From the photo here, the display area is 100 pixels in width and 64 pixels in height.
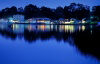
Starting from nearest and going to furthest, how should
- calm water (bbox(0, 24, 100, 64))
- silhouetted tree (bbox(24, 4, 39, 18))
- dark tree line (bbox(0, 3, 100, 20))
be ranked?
calm water (bbox(0, 24, 100, 64)), dark tree line (bbox(0, 3, 100, 20)), silhouetted tree (bbox(24, 4, 39, 18))

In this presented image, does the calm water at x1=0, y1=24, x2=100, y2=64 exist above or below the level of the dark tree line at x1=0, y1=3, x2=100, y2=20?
below

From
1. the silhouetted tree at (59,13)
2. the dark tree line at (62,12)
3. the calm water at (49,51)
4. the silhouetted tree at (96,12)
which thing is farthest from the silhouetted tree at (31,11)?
the calm water at (49,51)

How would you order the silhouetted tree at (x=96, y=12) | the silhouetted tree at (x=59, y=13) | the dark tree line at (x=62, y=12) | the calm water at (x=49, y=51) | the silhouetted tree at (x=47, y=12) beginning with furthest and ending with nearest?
the silhouetted tree at (x=59, y=13) → the silhouetted tree at (x=47, y=12) → the dark tree line at (x=62, y=12) → the silhouetted tree at (x=96, y=12) → the calm water at (x=49, y=51)

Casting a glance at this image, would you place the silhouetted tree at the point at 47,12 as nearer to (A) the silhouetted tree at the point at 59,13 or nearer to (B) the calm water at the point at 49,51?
(A) the silhouetted tree at the point at 59,13

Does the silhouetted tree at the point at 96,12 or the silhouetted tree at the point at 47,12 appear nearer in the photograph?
the silhouetted tree at the point at 96,12

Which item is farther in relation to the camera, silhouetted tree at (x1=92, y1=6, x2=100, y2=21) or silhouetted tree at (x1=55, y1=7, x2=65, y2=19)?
silhouetted tree at (x1=55, y1=7, x2=65, y2=19)

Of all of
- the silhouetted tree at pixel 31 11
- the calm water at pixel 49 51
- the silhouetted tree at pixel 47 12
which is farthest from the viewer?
the silhouetted tree at pixel 31 11

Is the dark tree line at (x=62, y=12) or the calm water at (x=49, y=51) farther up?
the dark tree line at (x=62, y=12)

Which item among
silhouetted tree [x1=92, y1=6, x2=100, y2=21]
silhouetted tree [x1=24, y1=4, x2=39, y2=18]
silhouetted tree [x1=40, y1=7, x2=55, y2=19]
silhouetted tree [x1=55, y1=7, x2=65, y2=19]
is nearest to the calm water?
silhouetted tree [x1=92, y1=6, x2=100, y2=21]

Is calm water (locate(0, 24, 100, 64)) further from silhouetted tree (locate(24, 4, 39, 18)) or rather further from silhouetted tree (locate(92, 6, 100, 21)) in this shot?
silhouetted tree (locate(24, 4, 39, 18))

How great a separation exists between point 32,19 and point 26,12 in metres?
9.20

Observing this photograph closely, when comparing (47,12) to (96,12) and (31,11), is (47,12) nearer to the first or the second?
(31,11)

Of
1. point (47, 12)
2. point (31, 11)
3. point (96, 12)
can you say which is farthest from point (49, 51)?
point (31, 11)

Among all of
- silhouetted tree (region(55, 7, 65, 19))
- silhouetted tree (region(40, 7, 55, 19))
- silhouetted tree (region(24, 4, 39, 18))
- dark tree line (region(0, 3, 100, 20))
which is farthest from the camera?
silhouetted tree (region(24, 4, 39, 18))
